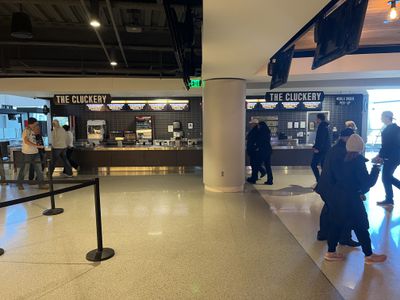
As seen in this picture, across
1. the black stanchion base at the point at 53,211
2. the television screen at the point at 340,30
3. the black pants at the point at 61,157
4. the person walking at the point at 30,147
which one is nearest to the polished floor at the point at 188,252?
the black stanchion base at the point at 53,211

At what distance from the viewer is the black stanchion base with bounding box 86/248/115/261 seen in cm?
335

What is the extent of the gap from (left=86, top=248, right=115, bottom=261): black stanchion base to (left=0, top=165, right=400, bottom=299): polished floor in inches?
3.1

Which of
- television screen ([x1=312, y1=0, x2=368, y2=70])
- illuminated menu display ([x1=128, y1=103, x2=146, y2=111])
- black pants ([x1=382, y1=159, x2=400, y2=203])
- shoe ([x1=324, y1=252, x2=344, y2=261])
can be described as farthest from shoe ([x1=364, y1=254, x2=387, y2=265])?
illuminated menu display ([x1=128, y1=103, x2=146, y2=111])

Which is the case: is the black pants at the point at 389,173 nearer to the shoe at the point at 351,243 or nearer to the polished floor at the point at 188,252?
the polished floor at the point at 188,252

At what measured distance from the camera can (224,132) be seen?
6.37 m

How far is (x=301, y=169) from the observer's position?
369 inches

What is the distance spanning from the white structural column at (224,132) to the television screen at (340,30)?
3096 millimetres

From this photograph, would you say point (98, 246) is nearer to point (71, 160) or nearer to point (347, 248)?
point (347, 248)

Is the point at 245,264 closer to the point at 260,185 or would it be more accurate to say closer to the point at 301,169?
the point at 260,185

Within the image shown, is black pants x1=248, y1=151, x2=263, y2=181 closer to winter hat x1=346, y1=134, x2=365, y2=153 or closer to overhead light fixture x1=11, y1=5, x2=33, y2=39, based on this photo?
winter hat x1=346, y1=134, x2=365, y2=153

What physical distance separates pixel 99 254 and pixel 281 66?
3944 mm

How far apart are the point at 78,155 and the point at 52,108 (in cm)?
340

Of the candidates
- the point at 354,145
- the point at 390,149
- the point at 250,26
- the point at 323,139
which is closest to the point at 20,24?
the point at 250,26

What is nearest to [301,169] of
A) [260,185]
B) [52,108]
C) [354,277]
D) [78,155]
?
[260,185]
